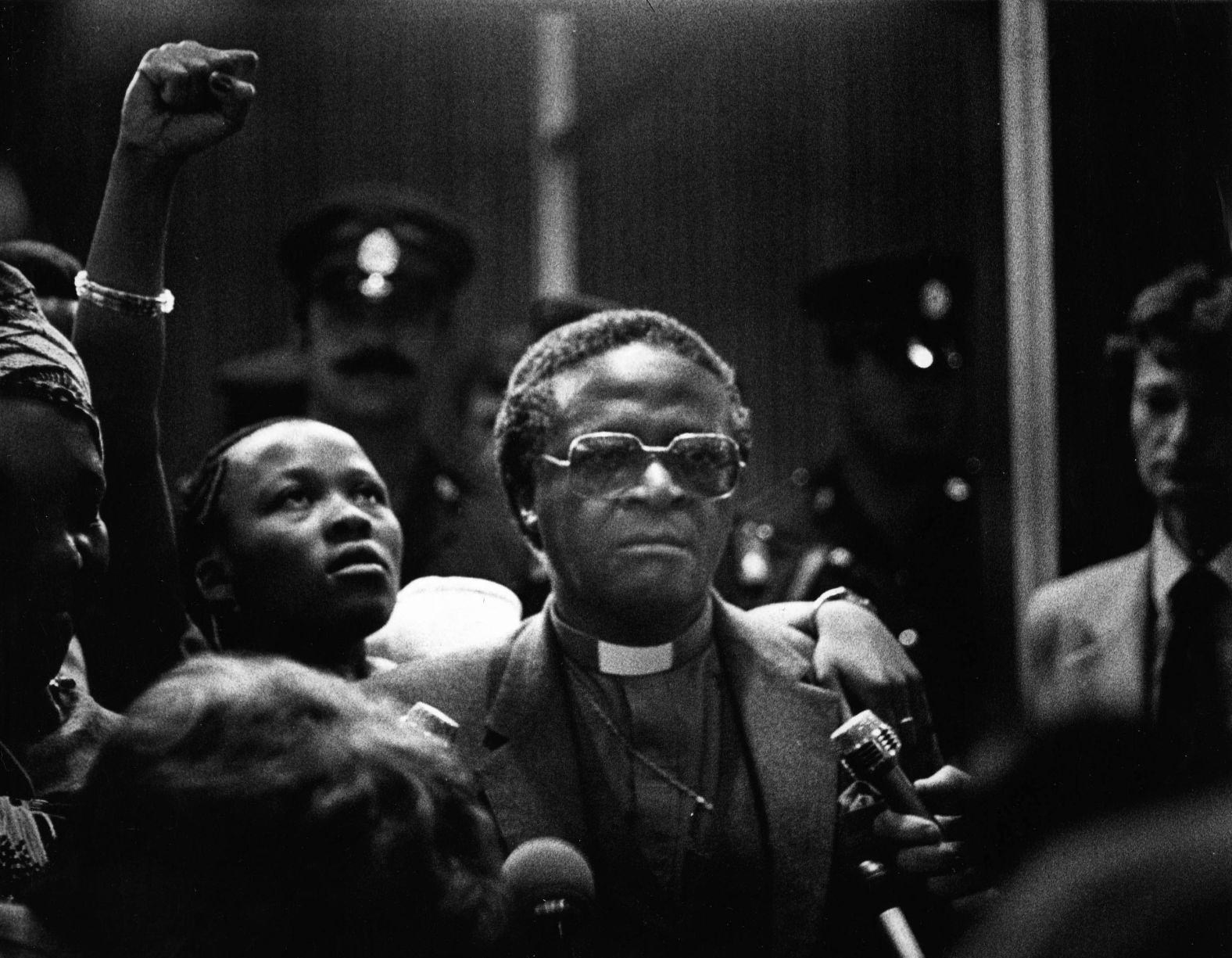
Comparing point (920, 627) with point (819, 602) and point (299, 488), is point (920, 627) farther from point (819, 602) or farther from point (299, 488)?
point (299, 488)

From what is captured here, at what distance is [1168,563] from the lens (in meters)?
3.13

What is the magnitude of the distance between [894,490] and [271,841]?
2694 mm

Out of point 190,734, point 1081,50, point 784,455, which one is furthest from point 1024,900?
point 784,455

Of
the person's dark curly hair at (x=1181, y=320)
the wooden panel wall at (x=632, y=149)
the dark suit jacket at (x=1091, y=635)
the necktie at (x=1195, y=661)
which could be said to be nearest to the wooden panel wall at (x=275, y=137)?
the wooden panel wall at (x=632, y=149)

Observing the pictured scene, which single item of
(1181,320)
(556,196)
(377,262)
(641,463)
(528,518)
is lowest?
(528,518)

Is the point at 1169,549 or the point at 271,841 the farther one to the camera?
the point at 1169,549

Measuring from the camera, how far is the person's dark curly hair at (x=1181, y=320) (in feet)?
10.3

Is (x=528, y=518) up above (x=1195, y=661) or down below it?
above

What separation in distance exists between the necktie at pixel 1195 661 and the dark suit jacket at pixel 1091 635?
47 millimetres

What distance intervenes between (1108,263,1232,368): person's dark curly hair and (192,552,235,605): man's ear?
1.73 metres

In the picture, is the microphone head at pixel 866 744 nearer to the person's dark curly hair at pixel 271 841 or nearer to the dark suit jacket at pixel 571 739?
the dark suit jacket at pixel 571 739

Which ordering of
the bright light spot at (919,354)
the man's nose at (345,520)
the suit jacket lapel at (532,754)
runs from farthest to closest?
the bright light spot at (919,354) < the man's nose at (345,520) < the suit jacket lapel at (532,754)

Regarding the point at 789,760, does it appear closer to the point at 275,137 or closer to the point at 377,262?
the point at 275,137


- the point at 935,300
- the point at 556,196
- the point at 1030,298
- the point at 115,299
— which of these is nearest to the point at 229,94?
the point at 115,299
